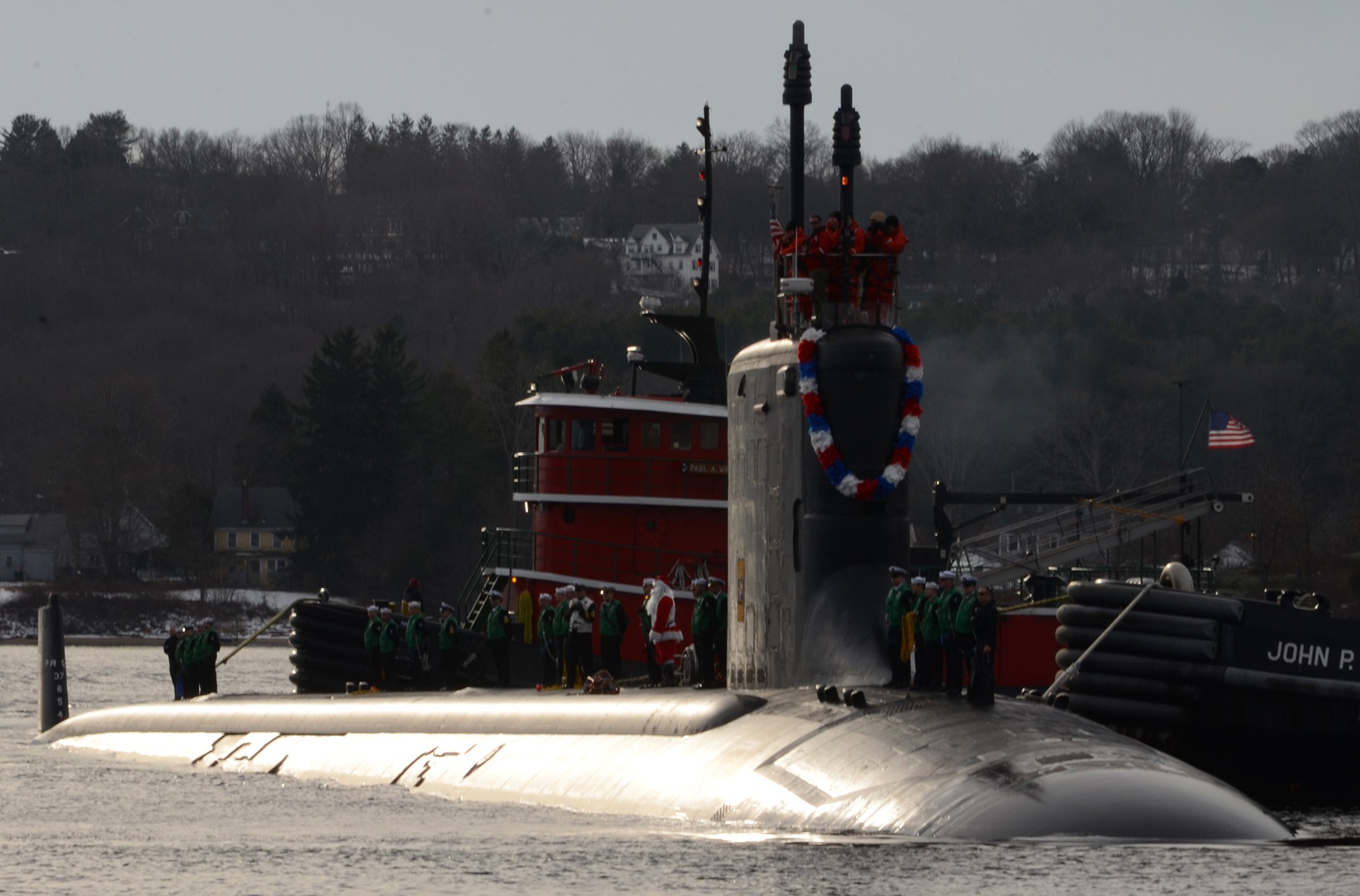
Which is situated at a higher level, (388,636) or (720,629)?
(720,629)

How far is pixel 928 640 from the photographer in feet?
58.4

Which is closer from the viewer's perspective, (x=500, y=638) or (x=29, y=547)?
(x=500, y=638)

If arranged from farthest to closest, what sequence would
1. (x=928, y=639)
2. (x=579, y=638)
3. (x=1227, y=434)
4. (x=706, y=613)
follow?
(x=1227, y=434), (x=579, y=638), (x=706, y=613), (x=928, y=639)

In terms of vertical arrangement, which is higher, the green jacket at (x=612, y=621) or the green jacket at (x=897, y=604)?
the green jacket at (x=897, y=604)

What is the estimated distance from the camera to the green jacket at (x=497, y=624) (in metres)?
31.5

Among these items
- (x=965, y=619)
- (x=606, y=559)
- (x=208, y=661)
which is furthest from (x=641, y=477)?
(x=965, y=619)

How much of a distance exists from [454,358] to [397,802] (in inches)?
3677

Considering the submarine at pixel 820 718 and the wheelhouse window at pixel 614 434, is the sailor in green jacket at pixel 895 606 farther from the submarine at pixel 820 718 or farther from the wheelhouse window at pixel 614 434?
the wheelhouse window at pixel 614 434

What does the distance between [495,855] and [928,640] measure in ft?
13.3

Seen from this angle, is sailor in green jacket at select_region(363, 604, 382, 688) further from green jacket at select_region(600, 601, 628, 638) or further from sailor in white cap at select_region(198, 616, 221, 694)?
green jacket at select_region(600, 601, 628, 638)

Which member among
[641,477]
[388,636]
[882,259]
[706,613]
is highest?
[882,259]

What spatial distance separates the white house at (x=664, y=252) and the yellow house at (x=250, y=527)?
3186cm

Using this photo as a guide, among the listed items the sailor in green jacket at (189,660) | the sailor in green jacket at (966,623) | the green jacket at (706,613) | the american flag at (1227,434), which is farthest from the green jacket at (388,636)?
the american flag at (1227,434)

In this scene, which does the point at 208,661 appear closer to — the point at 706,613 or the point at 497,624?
the point at 497,624
